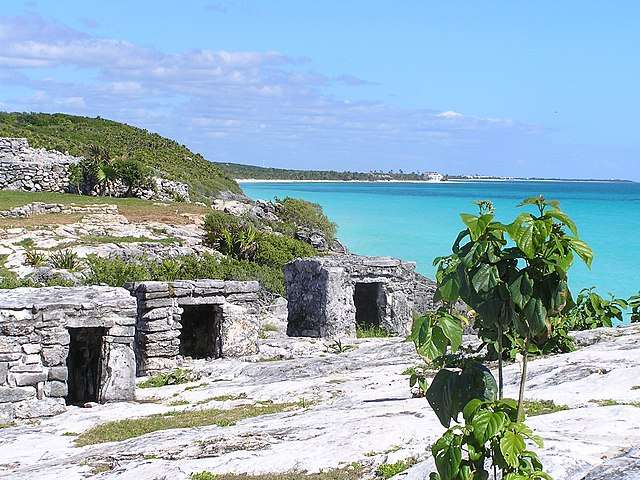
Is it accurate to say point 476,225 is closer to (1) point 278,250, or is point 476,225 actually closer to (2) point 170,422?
(2) point 170,422

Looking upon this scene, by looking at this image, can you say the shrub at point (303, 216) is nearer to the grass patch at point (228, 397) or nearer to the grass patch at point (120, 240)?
the grass patch at point (120, 240)

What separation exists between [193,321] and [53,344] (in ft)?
18.2

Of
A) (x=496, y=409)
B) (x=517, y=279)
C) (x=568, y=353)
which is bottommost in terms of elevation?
(x=568, y=353)

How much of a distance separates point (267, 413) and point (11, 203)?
25336 mm

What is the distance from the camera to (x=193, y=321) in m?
17.6

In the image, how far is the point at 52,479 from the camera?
7926mm

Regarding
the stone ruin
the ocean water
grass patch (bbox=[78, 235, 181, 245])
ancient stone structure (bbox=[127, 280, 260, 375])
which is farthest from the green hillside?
the stone ruin

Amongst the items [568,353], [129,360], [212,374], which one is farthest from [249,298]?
[568,353]

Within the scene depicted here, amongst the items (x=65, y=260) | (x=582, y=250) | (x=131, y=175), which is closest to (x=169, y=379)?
(x=65, y=260)

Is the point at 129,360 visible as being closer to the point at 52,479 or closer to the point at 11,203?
the point at 52,479

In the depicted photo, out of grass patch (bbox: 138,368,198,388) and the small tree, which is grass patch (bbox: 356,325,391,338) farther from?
the small tree

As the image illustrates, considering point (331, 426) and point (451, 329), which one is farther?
point (331, 426)

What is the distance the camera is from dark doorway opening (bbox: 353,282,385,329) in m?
19.9

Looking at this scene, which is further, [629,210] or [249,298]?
[629,210]
